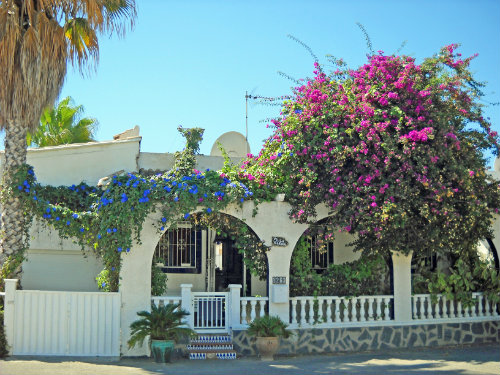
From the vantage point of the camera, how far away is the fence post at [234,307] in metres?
13.0

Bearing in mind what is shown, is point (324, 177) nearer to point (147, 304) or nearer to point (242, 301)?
point (242, 301)

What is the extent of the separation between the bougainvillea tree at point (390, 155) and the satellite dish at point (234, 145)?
407 cm

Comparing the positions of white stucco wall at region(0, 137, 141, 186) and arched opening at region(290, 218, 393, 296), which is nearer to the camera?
arched opening at region(290, 218, 393, 296)

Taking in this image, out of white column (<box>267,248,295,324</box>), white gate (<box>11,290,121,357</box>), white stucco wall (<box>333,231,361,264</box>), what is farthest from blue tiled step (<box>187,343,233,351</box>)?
white stucco wall (<box>333,231,361,264</box>)

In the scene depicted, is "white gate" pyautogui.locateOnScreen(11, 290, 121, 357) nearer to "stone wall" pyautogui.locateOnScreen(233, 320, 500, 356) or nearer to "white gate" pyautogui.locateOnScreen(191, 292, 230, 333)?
"white gate" pyautogui.locateOnScreen(191, 292, 230, 333)

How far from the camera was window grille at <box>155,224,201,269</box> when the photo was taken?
1648 cm

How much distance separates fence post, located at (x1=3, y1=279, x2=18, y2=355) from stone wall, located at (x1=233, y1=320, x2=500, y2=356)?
4.58m

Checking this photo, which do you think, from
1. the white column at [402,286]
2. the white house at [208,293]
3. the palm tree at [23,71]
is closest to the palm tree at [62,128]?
the white house at [208,293]

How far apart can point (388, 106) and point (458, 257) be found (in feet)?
16.1

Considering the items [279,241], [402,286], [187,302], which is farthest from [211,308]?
[402,286]

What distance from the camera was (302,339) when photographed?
1321 centimetres

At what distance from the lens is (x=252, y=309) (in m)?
13.1

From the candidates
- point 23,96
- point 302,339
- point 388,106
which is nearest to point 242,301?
point 302,339

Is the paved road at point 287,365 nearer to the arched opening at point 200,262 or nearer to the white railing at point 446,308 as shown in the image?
the white railing at point 446,308
